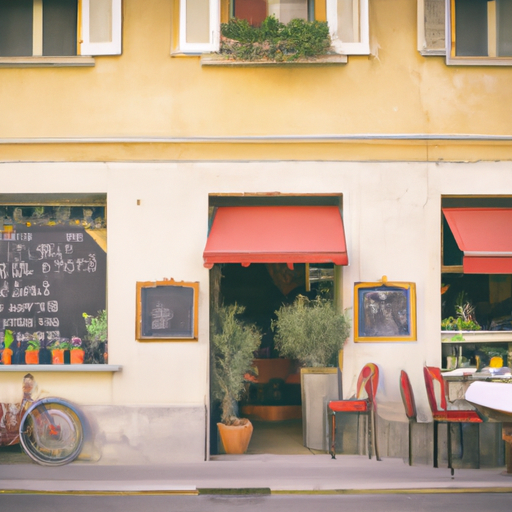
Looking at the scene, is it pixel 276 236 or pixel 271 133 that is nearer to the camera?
pixel 276 236

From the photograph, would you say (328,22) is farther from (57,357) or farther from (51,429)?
(51,429)

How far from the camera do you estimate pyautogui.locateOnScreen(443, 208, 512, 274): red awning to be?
9039 millimetres

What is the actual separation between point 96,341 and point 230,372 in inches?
69.5

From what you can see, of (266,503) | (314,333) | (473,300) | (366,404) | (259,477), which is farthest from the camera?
(473,300)

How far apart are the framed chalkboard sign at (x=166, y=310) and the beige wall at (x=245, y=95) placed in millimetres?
1939

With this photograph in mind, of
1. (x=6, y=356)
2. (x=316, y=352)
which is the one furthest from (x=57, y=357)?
(x=316, y=352)

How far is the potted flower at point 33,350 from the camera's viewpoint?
9406 mm

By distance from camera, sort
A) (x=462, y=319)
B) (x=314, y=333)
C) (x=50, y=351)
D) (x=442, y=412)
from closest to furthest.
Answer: (x=442, y=412), (x=314, y=333), (x=50, y=351), (x=462, y=319)

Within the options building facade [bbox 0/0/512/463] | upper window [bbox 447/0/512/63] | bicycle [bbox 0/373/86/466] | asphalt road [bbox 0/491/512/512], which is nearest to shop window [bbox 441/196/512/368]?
building facade [bbox 0/0/512/463]

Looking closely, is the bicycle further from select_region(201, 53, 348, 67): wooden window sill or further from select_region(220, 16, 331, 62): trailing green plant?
select_region(220, 16, 331, 62): trailing green plant

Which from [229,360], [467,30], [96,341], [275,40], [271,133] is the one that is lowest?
[229,360]

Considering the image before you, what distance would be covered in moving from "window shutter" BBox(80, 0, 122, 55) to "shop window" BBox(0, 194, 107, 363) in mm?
1865

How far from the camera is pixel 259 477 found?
8219 millimetres

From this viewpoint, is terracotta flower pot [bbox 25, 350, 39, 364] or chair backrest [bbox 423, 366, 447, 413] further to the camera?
terracotta flower pot [bbox 25, 350, 39, 364]
